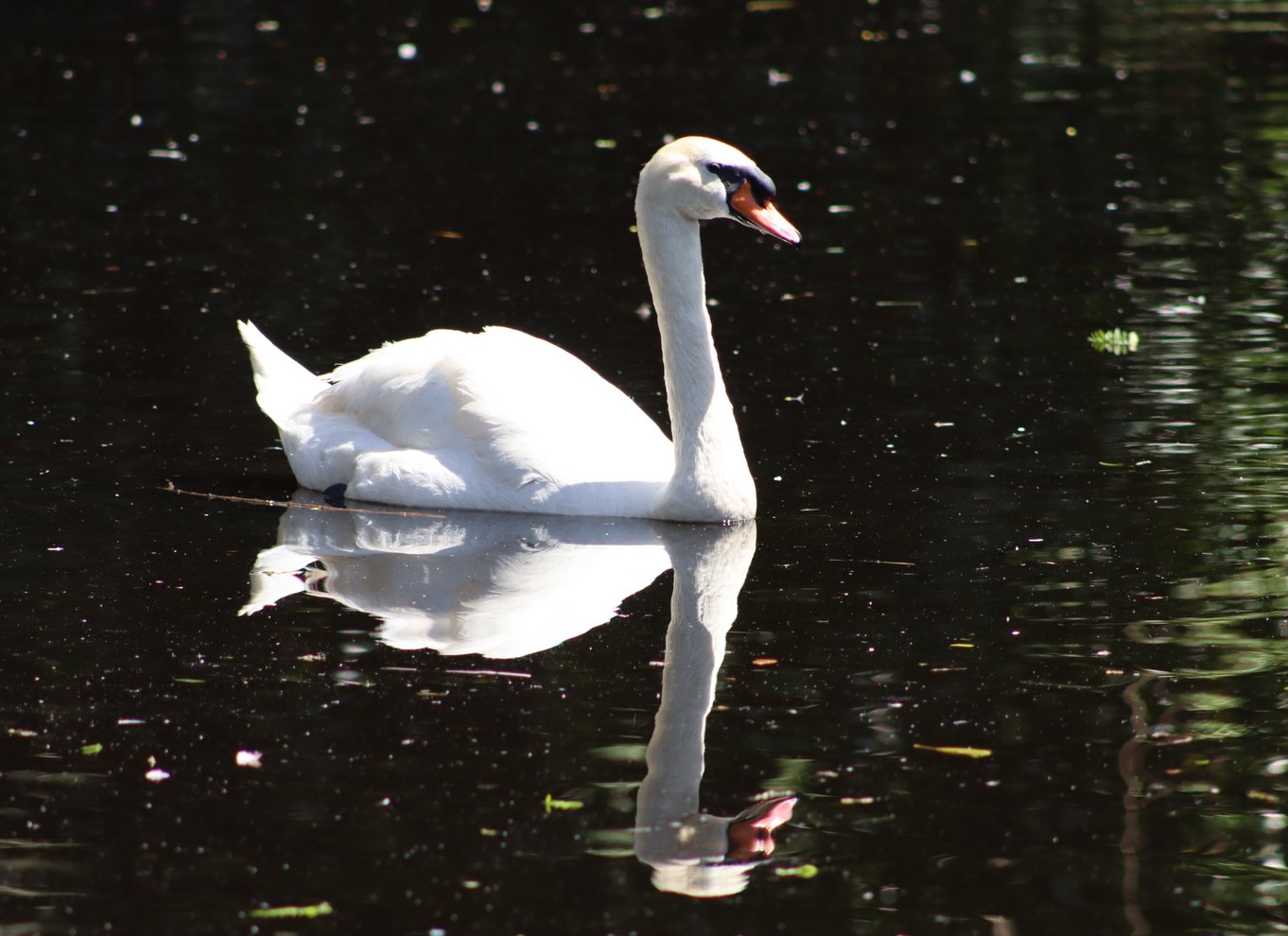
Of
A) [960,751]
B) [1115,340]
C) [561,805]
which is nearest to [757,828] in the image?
[561,805]

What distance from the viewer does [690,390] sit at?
9.27 metres

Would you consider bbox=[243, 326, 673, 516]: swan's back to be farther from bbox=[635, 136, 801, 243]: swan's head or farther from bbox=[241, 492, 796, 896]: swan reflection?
bbox=[635, 136, 801, 243]: swan's head

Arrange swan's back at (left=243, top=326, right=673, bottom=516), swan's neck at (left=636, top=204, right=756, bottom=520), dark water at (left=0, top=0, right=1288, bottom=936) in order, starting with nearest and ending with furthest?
dark water at (left=0, top=0, right=1288, bottom=936)
swan's neck at (left=636, top=204, right=756, bottom=520)
swan's back at (left=243, top=326, right=673, bottom=516)

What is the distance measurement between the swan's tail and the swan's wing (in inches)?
21.7

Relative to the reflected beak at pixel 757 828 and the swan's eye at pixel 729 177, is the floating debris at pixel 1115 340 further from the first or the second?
the reflected beak at pixel 757 828

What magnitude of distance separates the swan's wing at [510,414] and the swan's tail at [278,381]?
0.55 meters

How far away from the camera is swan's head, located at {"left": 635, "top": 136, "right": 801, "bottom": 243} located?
914 cm

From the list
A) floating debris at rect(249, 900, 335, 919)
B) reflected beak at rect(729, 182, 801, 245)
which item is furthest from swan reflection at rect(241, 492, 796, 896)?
reflected beak at rect(729, 182, 801, 245)

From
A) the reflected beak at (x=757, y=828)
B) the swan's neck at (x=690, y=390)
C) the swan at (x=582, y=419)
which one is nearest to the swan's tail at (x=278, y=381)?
the swan at (x=582, y=419)

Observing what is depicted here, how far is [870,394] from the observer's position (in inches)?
441

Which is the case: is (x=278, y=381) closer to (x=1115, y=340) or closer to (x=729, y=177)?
(x=729, y=177)

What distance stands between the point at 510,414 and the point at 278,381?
176 centimetres

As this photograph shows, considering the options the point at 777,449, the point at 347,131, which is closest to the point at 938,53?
the point at 347,131

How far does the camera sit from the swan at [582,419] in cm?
916
